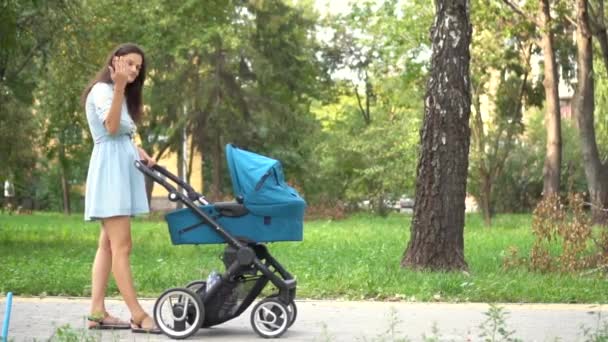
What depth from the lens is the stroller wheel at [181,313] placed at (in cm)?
818

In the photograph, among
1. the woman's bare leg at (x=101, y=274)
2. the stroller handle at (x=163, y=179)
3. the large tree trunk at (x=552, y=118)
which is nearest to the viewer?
the stroller handle at (x=163, y=179)

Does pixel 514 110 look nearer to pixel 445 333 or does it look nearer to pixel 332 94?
pixel 332 94

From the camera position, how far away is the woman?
8.34 meters

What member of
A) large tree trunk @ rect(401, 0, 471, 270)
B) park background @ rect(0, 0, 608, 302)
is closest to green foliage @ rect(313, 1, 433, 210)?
park background @ rect(0, 0, 608, 302)

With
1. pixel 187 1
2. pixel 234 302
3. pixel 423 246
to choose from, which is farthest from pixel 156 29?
pixel 234 302

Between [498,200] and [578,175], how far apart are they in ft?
11.2

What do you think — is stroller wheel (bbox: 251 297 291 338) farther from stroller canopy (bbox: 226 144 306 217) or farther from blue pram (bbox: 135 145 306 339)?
stroller canopy (bbox: 226 144 306 217)

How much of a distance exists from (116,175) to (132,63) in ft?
2.49

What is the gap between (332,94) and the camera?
Answer: 58750 mm

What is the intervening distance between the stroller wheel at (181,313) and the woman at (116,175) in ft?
0.50

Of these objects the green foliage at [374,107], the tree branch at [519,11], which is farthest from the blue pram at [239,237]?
the green foliage at [374,107]

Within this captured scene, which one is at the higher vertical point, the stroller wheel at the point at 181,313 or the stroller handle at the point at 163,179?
the stroller handle at the point at 163,179

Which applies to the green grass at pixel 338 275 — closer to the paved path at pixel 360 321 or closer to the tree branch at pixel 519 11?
the paved path at pixel 360 321

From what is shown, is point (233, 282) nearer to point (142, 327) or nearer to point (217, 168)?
point (142, 327)
